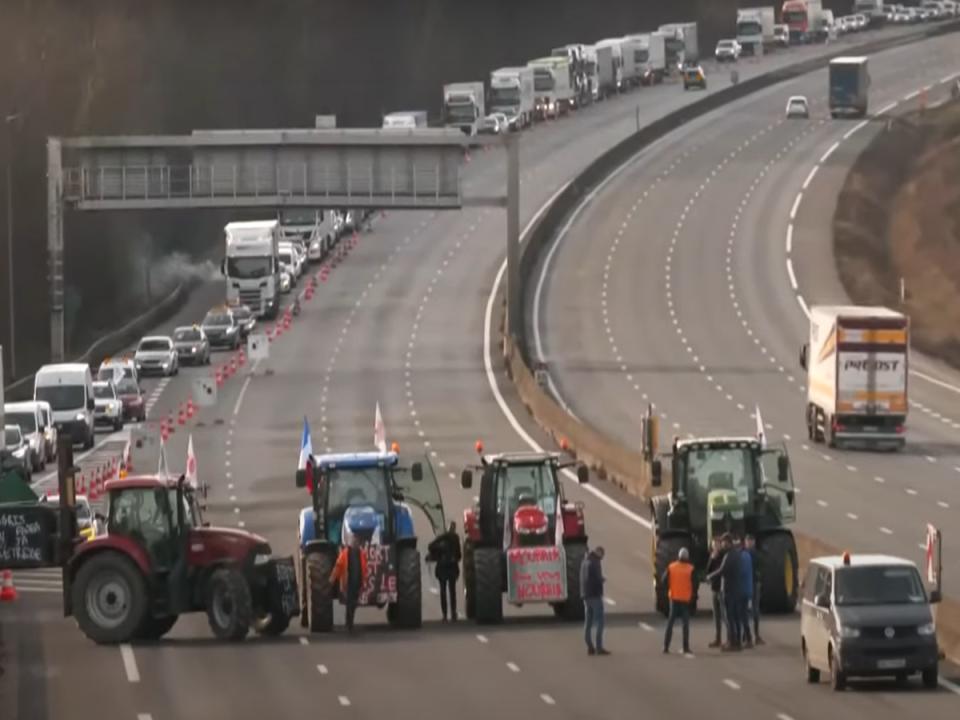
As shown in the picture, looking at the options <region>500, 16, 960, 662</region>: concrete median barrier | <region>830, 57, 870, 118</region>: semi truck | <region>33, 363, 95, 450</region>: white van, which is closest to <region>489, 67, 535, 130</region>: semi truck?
<region>500, 16, 960, 662</region>: concrete median barrier

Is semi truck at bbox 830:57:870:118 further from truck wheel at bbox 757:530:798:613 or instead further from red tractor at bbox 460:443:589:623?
red tractor at bbox 460:443:589:623

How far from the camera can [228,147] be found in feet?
305

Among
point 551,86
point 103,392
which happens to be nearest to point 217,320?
point 103,392

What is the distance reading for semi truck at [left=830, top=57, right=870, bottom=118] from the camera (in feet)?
427

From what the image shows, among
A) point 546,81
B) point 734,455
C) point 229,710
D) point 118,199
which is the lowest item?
point 229,710

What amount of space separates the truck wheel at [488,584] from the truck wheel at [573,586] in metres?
0.86

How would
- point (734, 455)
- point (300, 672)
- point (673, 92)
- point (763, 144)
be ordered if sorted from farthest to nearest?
point (673, 92) → point (763, 144) → point (734, 455) → point (300, 672)

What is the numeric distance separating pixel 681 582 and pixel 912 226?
271ft

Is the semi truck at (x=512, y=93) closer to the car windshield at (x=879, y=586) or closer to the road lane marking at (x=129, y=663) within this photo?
the road lane marking at (x=129, y=663)

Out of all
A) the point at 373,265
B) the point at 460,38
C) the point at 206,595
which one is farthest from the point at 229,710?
the point at 460,38

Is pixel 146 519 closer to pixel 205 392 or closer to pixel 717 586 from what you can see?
pixel 717 586

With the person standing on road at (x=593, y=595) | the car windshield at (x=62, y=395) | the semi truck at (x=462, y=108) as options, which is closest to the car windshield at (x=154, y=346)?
the car windshield at (x=62, y=395)

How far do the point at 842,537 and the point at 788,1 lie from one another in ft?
427

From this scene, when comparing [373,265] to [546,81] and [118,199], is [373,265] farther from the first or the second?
[546,81]
